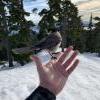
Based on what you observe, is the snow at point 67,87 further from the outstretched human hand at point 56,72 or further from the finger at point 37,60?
the finger at point 37,60

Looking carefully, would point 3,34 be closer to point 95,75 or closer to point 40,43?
point 95,75

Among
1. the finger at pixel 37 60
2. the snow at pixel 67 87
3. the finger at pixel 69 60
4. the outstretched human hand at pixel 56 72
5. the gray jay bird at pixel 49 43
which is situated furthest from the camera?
the snow at pixel 67 87

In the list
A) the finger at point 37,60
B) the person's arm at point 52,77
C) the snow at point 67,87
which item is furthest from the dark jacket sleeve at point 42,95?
the snow at point 67,87

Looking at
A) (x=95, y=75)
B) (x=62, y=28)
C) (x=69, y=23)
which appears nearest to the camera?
(x=95, y=75)

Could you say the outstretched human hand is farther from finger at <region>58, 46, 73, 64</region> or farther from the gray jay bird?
the gray jay bird

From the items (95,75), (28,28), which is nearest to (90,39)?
(28,28)

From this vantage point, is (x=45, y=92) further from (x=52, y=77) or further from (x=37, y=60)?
(x=37, y=60)

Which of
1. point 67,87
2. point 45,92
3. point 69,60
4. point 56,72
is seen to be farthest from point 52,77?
point 67,87

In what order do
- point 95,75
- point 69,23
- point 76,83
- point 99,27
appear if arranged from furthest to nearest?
point 99,27 → point 69,23 → point 95,75 → point 76,83
